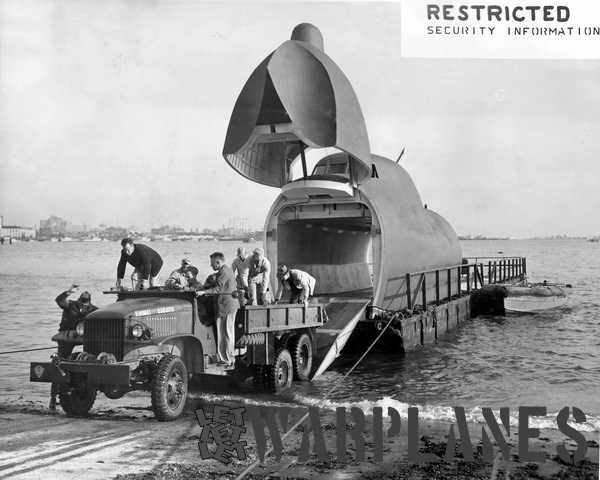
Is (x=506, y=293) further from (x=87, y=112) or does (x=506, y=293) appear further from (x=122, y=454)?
(x=122, y=454)

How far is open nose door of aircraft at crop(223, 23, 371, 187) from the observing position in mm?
11195

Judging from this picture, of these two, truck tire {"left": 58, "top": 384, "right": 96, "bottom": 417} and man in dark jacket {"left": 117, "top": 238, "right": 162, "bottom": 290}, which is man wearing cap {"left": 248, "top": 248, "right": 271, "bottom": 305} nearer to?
man in dark jacket {"left": 117, "top": 238, "right": 162, "bottom": 290}

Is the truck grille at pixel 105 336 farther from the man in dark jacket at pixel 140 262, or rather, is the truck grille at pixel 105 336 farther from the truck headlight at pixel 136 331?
the man in dark jacket at pixel 140 262

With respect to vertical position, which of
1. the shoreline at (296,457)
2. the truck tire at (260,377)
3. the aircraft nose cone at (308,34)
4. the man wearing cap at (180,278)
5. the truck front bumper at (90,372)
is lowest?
the shoreline at (296,457)

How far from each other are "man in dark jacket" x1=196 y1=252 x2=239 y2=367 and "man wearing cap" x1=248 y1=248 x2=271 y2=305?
1485 mm

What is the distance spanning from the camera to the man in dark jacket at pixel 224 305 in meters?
8.87

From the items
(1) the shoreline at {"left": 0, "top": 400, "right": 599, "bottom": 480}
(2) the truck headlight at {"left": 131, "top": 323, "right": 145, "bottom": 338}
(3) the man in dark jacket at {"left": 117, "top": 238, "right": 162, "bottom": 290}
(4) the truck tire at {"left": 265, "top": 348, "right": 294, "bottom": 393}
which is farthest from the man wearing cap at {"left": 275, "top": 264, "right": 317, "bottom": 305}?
(2) the truck headlight at {"left": 131, "top": 323, "right": 145, "bottom": 338}

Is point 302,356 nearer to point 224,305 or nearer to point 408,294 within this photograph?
point 224,305

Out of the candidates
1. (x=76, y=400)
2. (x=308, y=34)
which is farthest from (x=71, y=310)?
(x=308, y=34)

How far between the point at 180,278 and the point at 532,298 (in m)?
21.7

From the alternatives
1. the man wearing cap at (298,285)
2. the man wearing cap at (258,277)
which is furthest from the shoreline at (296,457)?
the man wearing cap at (298,285)

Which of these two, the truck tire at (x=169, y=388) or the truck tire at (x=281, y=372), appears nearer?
the truck tire at (x=169, y=388)

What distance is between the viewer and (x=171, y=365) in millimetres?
7891

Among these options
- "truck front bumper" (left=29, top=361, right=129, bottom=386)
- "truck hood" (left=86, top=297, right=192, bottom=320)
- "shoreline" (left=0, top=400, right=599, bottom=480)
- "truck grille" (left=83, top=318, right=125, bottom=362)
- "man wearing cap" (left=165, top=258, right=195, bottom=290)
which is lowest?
"shoreline" (left=0, top=400, right=599, bottom=480)
